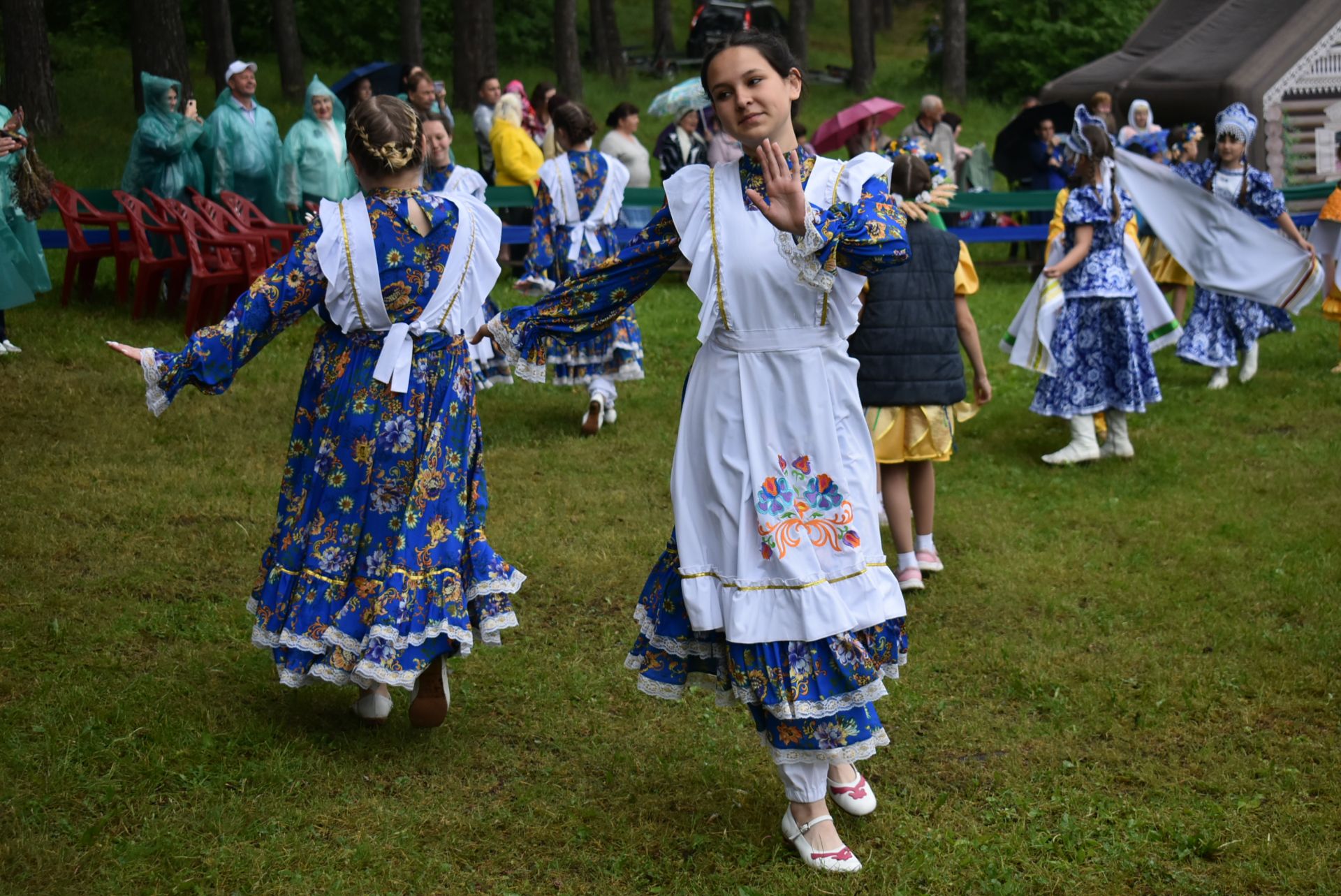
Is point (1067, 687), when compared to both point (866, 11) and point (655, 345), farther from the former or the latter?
point (866, 11)

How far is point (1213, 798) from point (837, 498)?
1.62 metres

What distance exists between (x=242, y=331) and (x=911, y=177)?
299 cm

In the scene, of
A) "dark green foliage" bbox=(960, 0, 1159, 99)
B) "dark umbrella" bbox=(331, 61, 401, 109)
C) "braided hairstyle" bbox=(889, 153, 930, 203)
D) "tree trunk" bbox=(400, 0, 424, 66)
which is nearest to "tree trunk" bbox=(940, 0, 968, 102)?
"dark green foliage" bbox=(960, 0, 1159, 99)

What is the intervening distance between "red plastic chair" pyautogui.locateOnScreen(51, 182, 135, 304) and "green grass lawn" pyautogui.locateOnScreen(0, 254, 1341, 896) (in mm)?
3662

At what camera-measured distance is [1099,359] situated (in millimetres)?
8453

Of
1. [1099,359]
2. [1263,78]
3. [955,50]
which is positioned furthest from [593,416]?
[955,50]

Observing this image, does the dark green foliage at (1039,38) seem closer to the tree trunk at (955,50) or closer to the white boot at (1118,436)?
the tree trunk at (955,50)

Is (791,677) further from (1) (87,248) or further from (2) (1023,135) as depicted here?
(2) (1023,135)

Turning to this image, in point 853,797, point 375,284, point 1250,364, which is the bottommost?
point 1250,364

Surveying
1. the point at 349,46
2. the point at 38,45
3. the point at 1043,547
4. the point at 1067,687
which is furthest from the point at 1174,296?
the point at 349,46

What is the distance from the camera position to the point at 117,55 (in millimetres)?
26250

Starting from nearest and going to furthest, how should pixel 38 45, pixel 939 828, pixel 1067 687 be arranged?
1. pixel 939 828
2. pixel 1067 687
3. pixel 38 45

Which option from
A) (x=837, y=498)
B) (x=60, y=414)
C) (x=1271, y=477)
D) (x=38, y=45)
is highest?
(x=38, y=45)

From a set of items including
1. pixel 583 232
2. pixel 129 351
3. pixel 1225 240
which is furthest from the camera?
pixel 1225 240
